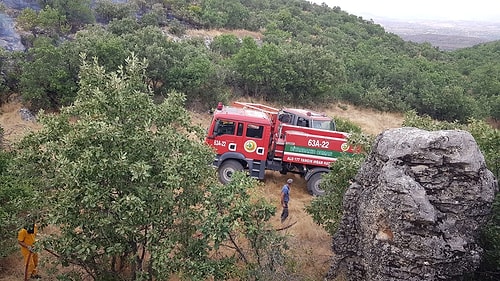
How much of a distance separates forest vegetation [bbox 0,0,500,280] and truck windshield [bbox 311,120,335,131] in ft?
Answer: 14.2

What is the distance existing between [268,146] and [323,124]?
2.92 metres

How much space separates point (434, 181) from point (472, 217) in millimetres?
1077

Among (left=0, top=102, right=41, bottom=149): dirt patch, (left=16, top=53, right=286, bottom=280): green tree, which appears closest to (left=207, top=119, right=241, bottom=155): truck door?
(left=16, top=53, right=286, bottom=280): green tree

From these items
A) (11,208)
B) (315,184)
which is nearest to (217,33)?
(315,184)

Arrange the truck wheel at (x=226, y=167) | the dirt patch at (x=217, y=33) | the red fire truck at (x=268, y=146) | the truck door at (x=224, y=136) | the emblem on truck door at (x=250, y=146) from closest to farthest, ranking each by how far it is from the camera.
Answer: the truck door at (x=224, y=136) < the red fire truck at (x=268, y=146) < the emblem on truck door at (x=250, y=146) < the truck wheel at (x=226, y=167) < the dirt patch at (x=217, y=33)

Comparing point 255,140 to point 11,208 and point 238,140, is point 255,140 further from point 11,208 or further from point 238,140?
point 11,208

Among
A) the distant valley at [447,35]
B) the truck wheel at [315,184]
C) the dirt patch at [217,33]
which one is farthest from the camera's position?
the distant valley at [447,35]

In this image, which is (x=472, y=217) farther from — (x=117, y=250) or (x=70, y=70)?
(x=70, y=70)

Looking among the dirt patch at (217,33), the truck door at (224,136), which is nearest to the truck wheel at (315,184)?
the truck door at (224,136)

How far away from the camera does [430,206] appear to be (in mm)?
7637

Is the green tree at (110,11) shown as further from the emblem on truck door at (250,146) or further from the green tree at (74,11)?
the emblem on truck door at (250,146)

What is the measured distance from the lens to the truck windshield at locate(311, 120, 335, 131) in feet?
57.4

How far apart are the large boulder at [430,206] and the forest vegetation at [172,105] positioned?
1485 millimetres

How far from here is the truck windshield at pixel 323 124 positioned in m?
17.5
